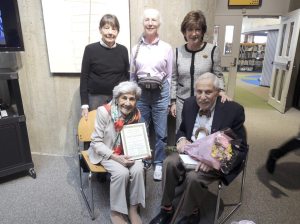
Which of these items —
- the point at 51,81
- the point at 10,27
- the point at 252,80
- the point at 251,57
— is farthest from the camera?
the point at 251,57

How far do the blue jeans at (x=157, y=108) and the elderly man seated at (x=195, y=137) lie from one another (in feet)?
1.31

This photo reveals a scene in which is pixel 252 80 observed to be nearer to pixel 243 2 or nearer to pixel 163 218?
pixel 243 2

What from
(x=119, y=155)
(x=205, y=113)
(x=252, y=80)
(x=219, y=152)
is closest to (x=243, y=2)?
(x=205, y=113)

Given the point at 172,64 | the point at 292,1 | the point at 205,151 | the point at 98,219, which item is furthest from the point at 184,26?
the point at 292,1

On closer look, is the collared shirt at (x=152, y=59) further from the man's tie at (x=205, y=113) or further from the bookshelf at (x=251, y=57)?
the bookshelf at (x=251, y=57)

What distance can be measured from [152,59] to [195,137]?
754mm

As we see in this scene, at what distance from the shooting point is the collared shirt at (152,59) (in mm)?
2031

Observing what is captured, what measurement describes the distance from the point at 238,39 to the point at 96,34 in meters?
3.34

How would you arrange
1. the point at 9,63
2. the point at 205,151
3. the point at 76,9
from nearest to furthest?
the point at 205,151
the point at 76,9
the point at 9,63

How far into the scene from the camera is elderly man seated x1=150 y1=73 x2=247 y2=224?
1593 mm

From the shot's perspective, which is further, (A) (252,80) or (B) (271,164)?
(A) (252,80)

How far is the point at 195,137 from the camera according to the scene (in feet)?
5.84

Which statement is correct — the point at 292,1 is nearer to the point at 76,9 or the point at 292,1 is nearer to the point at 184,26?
the point at 184,26

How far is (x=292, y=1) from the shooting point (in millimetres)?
4887
